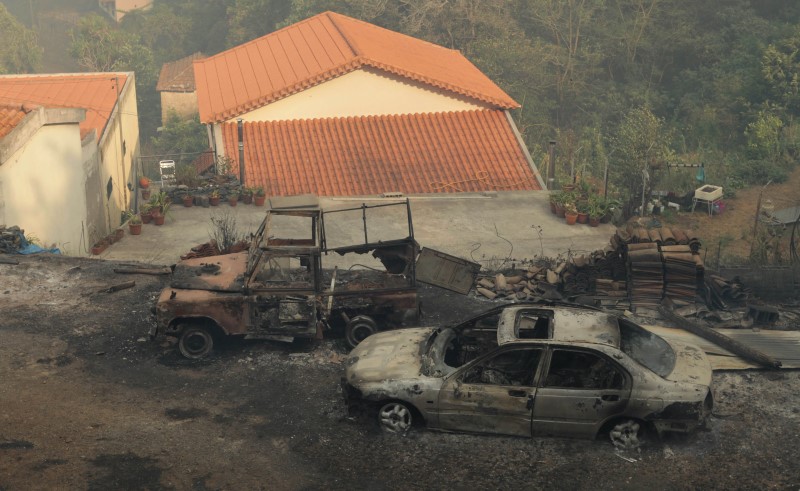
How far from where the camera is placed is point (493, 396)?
9523 mm

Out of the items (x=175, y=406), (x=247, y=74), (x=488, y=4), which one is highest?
(x=488, y=4)

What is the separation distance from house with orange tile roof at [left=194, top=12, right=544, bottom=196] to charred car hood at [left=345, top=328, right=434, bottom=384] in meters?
11.2

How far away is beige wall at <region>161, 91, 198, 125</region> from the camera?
166 ft

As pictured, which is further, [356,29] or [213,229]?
[356,29]

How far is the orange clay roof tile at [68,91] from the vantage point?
2847cm

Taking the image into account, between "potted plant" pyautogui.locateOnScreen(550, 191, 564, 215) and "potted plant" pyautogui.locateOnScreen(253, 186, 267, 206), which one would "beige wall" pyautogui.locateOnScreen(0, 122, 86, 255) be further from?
"potted plant" pyautogui.locateOnScreen(550, 191, 564, 215)

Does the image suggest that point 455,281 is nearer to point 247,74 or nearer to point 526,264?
point 526,264

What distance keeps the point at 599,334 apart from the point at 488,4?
38.9m

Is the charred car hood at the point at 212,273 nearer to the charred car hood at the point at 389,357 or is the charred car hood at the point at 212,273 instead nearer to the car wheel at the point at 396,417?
the charred car hood at the point at 389,357

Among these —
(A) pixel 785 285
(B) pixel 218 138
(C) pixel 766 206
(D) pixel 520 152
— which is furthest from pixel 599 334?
(C) pixel 766 206

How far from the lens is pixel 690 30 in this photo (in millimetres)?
41969

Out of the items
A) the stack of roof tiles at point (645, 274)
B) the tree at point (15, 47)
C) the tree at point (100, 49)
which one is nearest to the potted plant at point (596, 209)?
the stack of roof tiles at point (645, 274)

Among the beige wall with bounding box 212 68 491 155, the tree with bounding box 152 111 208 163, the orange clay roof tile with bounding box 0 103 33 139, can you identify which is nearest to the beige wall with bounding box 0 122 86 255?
the orange clay roof tile with bounding box 0 103 33 139

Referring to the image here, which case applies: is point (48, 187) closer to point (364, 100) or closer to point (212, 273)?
point (212, 273)
